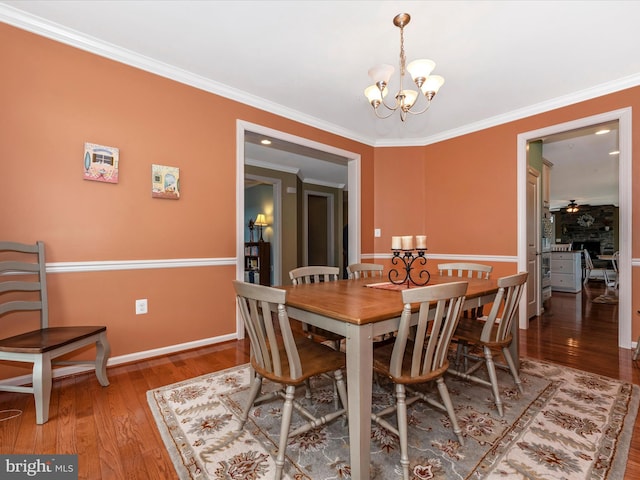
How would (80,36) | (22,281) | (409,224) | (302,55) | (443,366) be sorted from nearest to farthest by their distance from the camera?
1. (443,366)
2. (22,281)
3. (80,36)
4. (302,55)
5. (409,224)

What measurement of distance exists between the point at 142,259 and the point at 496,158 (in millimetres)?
4067

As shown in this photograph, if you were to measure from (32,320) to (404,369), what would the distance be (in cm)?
248

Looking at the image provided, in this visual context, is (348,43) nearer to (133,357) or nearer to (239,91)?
(239,91)

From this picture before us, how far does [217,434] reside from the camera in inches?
61.3

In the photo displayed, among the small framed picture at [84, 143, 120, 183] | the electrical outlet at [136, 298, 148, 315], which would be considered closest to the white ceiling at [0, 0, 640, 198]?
the small framed picture at [84, 143, 120, 183]

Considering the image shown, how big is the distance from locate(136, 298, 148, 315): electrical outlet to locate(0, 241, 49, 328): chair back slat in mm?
564

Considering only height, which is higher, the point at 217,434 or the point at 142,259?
the point at 142,259

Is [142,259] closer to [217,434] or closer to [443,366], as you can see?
[217,434]

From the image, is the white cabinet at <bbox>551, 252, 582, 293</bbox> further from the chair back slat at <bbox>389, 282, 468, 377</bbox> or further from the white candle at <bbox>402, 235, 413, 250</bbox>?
the chair back slat at <bbox>389, 282, 468, 377</bbox>

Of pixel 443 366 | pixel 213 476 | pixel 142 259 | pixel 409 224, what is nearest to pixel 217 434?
pixel 213 476

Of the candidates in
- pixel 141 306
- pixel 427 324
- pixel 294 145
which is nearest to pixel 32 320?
pixel 141 306

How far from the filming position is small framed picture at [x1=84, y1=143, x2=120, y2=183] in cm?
223

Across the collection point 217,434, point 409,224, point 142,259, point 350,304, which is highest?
point 409,224

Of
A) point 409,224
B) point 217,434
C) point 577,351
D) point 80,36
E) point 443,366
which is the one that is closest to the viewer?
point 443,366
